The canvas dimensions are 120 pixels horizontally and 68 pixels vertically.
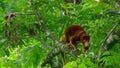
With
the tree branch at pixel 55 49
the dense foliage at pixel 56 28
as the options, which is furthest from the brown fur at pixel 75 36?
the tree branch at pixel 55 49

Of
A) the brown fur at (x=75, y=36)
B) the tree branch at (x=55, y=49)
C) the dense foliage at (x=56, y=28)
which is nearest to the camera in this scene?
the dense foliage at (x=56, y=28)

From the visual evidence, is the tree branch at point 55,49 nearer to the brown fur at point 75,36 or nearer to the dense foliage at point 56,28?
the dense foliage at point 56,28

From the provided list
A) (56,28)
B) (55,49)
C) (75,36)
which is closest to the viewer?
(55,49)

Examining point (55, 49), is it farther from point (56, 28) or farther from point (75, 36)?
point (56, 28)

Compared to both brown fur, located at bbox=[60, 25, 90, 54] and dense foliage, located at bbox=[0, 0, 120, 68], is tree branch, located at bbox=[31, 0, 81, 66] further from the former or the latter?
brown fur, located at bbox=[60, 25, 90, 54]

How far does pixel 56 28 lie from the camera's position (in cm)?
613

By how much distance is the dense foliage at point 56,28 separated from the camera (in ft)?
13.9

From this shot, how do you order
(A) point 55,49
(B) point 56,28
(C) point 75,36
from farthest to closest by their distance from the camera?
1. (B) point 56,28
2. (C) point 75,36
3. (A) point 55,49

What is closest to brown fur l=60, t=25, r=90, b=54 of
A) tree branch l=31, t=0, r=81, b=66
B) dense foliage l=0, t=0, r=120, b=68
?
dense foliage l=0, t=0, r=120, b=68

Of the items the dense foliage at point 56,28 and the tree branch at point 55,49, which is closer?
the dense foliage at point 56,28

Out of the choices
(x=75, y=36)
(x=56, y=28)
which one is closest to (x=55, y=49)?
(x=75, y=36)

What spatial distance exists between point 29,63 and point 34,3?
881 millimetres

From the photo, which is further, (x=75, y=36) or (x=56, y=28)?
(x=56, y=28)

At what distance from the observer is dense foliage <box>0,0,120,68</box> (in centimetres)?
423
